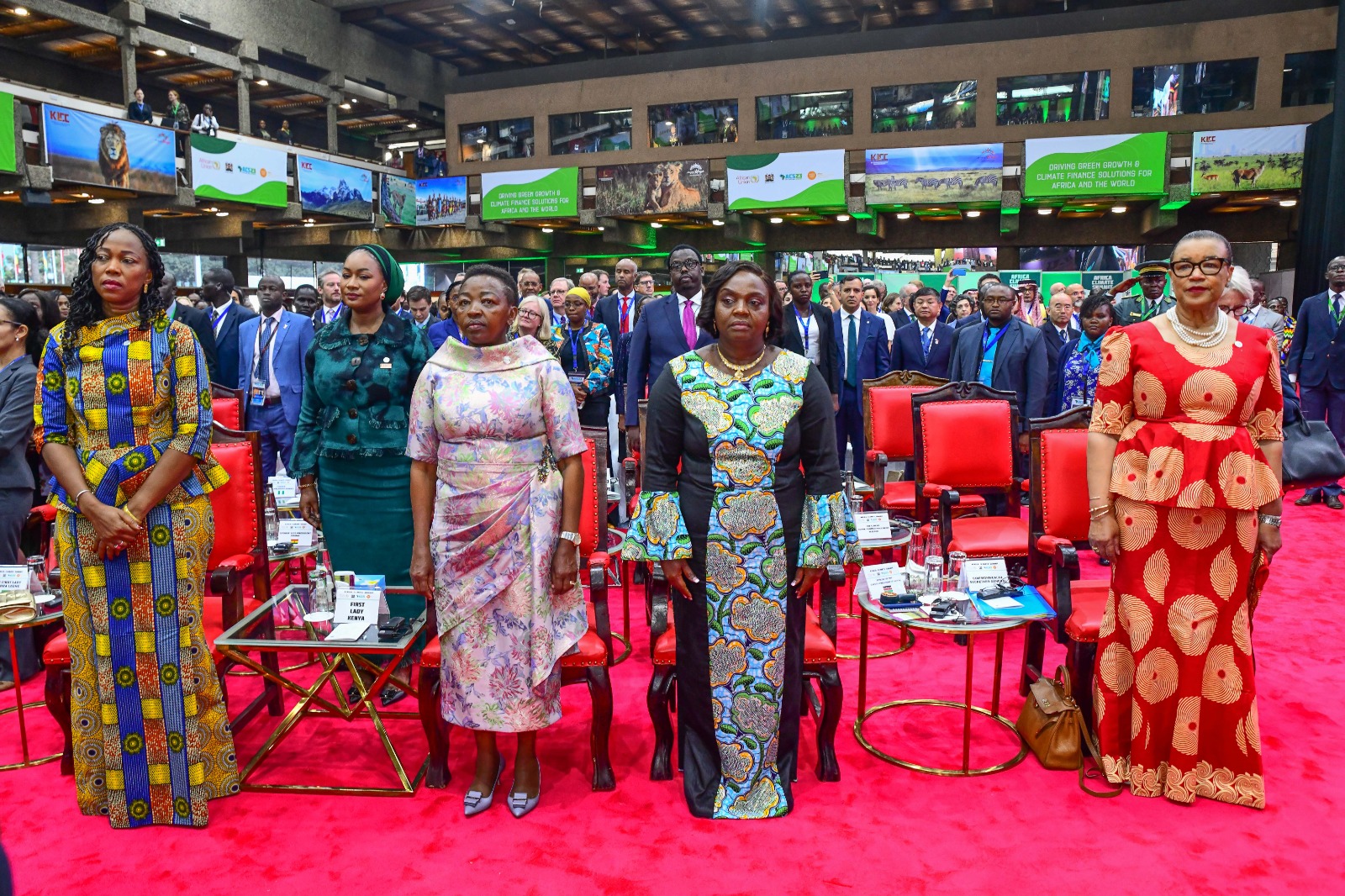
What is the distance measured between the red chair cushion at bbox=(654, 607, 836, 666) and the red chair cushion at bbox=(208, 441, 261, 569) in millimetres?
1605

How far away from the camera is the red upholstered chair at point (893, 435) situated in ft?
15.8

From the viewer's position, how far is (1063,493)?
3504mm

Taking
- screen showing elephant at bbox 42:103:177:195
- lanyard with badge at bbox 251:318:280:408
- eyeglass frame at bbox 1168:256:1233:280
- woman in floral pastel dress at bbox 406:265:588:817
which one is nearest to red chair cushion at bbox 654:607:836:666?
woman in floral pastel dress at bbox 406:265:588:817

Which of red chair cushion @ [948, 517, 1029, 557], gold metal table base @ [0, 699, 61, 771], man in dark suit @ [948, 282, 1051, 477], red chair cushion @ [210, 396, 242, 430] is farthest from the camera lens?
man in dark suit @ [948, 282, 1051, 477]

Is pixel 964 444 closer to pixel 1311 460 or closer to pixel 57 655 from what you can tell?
pixel 1311 460

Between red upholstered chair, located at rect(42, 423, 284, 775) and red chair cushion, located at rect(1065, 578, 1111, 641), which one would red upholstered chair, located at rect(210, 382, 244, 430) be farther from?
red chair cushion, located at rect(1065, 578, 1111, 641)

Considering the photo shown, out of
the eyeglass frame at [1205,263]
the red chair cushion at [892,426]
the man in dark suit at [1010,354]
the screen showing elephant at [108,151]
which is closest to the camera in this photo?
the eyeglass frame at [1205,263]

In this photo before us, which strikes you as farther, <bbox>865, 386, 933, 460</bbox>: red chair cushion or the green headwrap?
<bbox>865, 386, 933, 460</bbox>: red chair cushion

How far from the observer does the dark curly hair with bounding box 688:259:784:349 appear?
2529 mm

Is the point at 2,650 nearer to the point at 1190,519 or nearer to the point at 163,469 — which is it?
the point at 163,469

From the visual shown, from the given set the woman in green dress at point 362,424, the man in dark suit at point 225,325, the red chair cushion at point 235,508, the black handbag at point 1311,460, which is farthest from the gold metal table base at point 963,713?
the man in dark suit at point 225,325

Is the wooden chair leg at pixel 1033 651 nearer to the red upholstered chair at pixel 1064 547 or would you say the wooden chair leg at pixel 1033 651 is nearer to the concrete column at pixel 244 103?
the red upholstered chair at pixel 1064 547

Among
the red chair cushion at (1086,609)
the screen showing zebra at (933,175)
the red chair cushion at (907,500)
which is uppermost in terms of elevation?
the screen showing zebra at (933,175)

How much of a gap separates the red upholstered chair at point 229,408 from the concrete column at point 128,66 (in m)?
13.3
